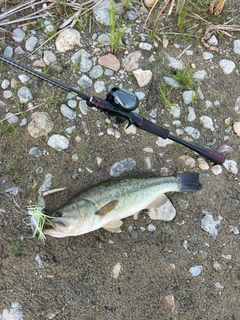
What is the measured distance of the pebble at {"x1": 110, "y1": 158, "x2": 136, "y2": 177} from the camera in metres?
3.96

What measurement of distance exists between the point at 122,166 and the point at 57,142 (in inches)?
28.0

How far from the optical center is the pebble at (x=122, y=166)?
3965 mm

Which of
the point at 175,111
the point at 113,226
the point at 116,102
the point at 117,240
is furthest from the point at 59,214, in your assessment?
the point at 175,111

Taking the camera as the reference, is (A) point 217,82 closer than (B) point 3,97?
No

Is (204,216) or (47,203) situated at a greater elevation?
(47,203)

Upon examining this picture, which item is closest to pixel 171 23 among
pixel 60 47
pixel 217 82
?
pixel 217 82

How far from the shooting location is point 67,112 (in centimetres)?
405

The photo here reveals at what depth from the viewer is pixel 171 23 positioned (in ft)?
14.8

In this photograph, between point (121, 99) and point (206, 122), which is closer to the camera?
point (121, 99)

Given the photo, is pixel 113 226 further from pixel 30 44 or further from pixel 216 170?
pixel 30 44

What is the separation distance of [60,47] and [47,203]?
68.4 inches

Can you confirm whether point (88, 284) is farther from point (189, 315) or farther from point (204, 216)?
point (204, 216)

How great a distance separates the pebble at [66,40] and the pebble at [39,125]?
2.73 ft

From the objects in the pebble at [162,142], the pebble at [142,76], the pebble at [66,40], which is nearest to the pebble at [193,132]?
the pebble at [162,142]
